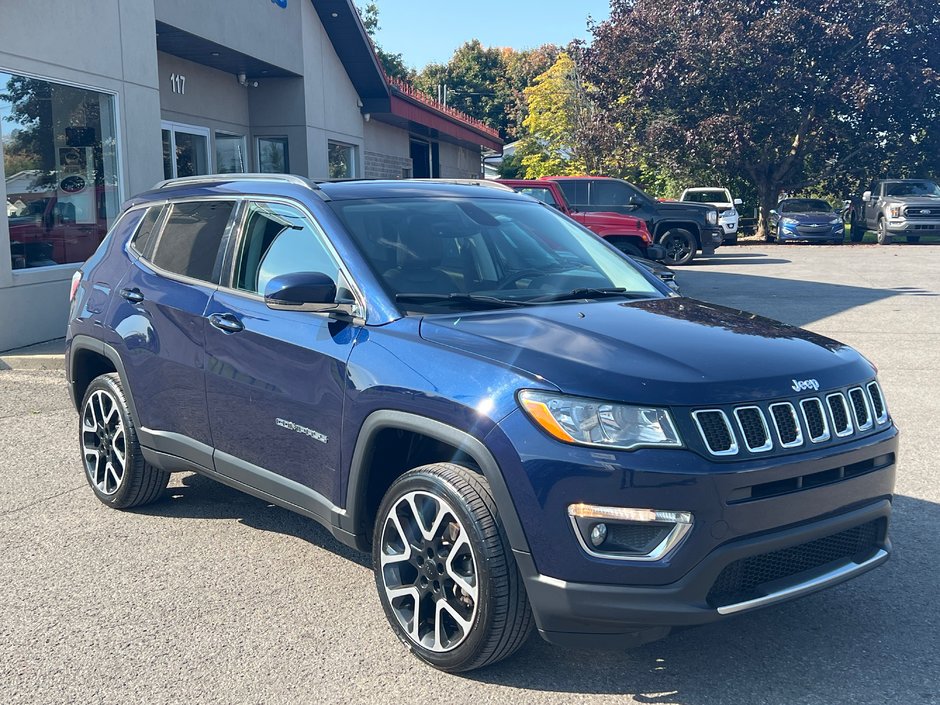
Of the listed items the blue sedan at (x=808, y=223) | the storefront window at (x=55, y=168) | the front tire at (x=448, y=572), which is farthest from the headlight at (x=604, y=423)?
the blue sedan at (x=808, y=223)

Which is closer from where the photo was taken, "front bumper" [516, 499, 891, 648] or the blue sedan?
"front bumper" [516, 499, 891, 648]

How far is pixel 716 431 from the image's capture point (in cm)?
320

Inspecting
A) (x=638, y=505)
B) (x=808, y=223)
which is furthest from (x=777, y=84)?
(x=638, y=505)

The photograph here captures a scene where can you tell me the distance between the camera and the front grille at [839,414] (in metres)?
3.50

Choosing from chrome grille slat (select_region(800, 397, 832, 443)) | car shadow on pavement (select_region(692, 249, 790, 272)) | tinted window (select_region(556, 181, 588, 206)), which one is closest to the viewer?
chrome grille slat (select_region(800, 397, 832, 443))

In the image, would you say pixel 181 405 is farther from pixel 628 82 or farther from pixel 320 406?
pixel 628 82

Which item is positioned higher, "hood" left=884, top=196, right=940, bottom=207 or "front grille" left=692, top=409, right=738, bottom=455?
"hood" left=884, top=196, right=940, bottom=207

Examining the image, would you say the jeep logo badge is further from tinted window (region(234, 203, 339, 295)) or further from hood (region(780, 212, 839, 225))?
hood (region(780, 212, 839, 225))

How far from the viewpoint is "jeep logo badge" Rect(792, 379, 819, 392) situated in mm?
3426

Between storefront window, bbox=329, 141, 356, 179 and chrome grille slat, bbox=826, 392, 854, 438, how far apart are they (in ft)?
59.0

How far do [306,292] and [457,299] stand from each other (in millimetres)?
622

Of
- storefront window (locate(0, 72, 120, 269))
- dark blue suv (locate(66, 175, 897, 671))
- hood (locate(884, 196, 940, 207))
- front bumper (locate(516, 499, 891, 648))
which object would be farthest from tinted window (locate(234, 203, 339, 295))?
hood (locate(884, 196, 940, 207))

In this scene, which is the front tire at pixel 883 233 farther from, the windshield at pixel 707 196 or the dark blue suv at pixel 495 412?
the dark blue suv at pixel 495 412

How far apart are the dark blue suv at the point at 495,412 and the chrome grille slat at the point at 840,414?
1 cm
